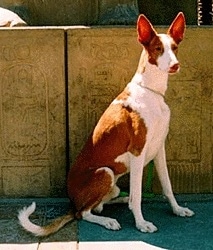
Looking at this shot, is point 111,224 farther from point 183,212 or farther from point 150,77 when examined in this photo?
point 150,77

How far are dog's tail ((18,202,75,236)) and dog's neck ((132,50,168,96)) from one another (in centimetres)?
123

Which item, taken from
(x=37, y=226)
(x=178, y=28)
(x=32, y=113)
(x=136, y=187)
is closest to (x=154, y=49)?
(x=178, y=28)

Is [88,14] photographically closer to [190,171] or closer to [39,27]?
[39,27]

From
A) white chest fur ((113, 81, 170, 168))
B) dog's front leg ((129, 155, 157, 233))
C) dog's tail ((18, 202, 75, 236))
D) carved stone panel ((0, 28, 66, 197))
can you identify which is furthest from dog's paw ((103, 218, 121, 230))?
carved stone panel ((0, 28, 66, 197))

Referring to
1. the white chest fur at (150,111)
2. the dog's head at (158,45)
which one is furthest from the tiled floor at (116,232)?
the dog's head at (158,45)

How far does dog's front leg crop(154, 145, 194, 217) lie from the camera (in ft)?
21.5

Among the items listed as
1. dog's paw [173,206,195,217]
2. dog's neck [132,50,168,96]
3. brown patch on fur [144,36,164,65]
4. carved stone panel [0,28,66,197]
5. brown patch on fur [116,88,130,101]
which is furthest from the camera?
carved stone panel [0,28,66,197]

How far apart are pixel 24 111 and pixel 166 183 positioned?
1.39 m

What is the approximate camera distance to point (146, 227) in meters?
6.16

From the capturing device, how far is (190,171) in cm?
704

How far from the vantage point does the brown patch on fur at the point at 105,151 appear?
623 centimetres

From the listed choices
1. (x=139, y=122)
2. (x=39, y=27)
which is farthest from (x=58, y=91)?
(x=139, y=122)

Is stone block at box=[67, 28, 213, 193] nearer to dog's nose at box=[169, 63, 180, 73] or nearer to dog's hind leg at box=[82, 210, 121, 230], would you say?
dog's hind leg at box=[82, 210, 121, 230]

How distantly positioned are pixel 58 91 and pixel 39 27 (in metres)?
0.58
